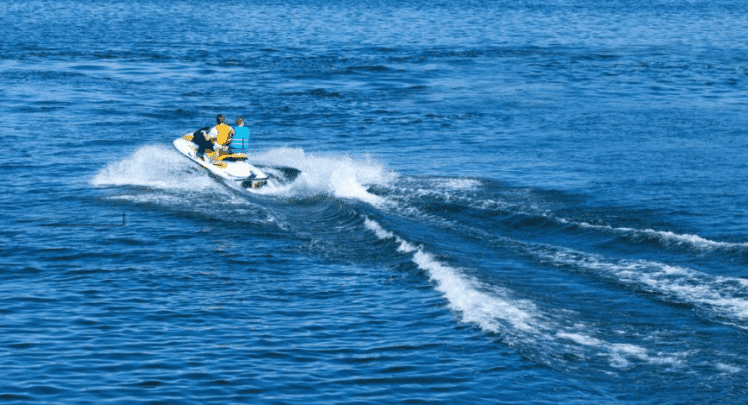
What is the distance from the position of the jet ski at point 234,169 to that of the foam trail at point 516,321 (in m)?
9.82

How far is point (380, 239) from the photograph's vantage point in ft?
85.9

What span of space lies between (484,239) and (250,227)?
21.7 ft

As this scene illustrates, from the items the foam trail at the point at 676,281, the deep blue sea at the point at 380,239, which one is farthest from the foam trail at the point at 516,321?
the foam trail at the point at 676,281

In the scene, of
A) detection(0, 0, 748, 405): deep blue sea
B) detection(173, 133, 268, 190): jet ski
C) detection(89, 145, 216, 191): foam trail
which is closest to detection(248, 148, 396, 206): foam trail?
detection(0, 0, 748, 405): deep blue sea

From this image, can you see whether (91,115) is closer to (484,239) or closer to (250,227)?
(250,227)

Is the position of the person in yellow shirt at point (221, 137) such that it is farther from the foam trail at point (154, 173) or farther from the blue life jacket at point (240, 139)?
the foam trail at point (154, 173)

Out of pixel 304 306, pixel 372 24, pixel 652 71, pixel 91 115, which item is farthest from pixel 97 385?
pixel 372 24

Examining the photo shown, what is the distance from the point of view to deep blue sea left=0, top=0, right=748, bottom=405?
1777 centimetres

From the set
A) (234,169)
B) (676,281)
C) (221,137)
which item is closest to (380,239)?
(676,281)

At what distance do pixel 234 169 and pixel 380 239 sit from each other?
26.3ft

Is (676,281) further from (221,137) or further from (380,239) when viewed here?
(221,137)

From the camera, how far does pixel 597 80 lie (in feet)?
187

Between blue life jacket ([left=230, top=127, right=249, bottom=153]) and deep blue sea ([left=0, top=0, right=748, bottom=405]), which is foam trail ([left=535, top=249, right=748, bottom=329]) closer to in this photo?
deep blue sea ([left=0, top=0, right=748, bottom=405])

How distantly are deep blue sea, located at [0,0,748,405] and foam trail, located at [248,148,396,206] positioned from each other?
0.14m
